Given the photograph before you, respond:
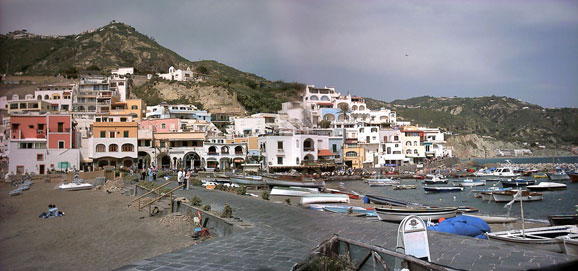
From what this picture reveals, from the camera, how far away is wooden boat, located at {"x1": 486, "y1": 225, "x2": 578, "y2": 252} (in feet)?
A: 28.5

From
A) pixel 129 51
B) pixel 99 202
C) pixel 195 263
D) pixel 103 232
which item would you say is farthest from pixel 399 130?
pixel 129 51

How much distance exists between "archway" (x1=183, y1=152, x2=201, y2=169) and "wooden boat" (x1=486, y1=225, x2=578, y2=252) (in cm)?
3547

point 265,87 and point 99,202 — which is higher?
point 265,87

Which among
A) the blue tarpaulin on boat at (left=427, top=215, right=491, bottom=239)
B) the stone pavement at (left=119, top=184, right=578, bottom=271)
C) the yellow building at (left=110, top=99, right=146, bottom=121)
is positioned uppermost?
the yellow building at (left=110, top=99, right=146, bottom=121)

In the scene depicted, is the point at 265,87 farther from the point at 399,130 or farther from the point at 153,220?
the point at 153,220

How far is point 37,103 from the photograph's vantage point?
47.3m

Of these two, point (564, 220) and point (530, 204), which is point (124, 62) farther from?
point (564, 220)

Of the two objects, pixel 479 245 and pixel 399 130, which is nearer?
pixel 479 245

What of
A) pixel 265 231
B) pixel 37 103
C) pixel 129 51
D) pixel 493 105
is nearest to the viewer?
pixel 265 231

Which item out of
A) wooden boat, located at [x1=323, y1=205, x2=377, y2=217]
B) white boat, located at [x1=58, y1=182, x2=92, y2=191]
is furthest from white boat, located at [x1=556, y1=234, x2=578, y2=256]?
white boat, located at [x1=58, y1=182, x2=92, y2=191]

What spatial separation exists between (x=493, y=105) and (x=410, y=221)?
6990 inches

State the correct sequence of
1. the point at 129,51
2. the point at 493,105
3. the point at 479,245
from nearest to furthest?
the point at 479,245
the point at 129,51
the point at 493,105

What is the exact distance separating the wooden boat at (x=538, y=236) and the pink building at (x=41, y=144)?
3848cm

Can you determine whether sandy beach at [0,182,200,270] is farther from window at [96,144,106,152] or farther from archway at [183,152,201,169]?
archway at [183,152,201,169]
